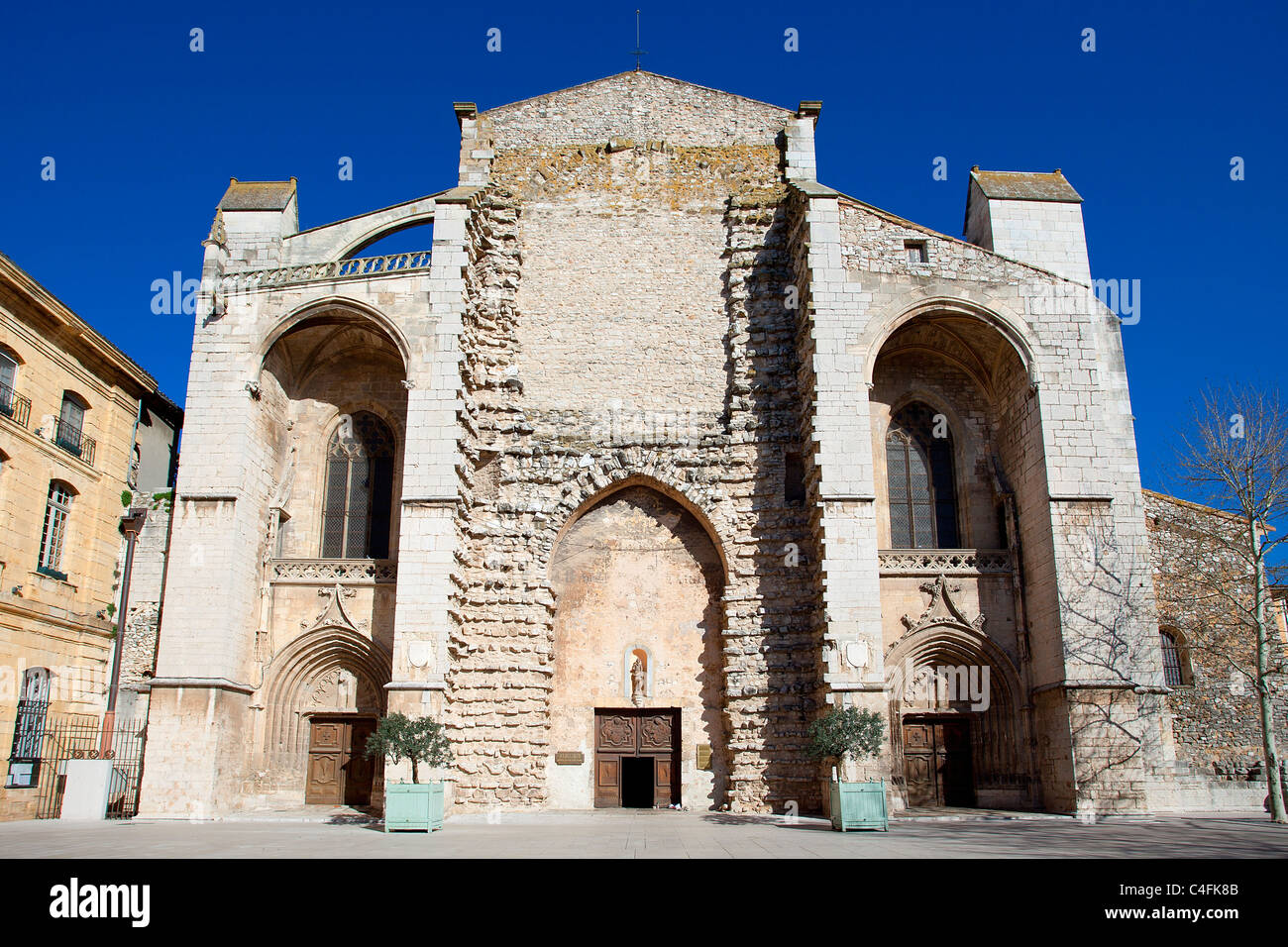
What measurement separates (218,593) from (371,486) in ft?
12.5

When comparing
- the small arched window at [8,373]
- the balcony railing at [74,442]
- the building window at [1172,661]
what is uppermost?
the small arched window at [8,373]

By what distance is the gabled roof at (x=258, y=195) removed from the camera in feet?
64.6

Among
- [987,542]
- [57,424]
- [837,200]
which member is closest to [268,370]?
[57,424]

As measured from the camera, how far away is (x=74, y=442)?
18.4m

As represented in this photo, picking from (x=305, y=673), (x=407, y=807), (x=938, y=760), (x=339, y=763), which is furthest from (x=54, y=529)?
(x=938, y=760)

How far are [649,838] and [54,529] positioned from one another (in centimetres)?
1279

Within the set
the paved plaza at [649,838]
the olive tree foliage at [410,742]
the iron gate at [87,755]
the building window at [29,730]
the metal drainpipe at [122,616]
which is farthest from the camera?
the metal drainpipe at [122,616]

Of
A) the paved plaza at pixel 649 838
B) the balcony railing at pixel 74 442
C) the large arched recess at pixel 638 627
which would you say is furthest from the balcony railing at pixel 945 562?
the balcony railing at pixel 74 442

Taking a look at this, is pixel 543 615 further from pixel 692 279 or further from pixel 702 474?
pixel 692 279

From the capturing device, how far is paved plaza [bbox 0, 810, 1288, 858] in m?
9.84

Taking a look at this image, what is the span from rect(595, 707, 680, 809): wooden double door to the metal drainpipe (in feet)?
28.7

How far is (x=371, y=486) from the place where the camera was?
1898 centimetres

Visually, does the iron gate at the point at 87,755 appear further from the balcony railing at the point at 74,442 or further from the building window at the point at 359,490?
the building window at the point at 359,490

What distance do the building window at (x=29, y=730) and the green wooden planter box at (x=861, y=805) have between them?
13.2 m
